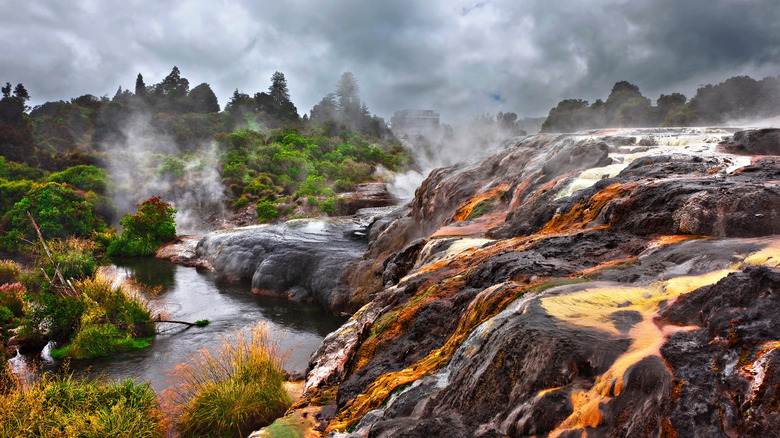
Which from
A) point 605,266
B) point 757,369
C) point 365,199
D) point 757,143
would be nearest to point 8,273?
point 365,199

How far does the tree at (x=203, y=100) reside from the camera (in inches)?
2813

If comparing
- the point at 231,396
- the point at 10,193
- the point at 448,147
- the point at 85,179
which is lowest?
the point at 231,396

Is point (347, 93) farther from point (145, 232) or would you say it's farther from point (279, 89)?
point (145, 232)

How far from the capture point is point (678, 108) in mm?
29438

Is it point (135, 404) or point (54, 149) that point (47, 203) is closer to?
point (135, 404)

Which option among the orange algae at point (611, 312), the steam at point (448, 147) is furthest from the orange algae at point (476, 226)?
the steam at point (448, 147)

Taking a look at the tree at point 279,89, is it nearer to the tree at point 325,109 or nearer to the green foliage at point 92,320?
the tree at point 325,109

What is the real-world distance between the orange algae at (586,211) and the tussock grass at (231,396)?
480cm

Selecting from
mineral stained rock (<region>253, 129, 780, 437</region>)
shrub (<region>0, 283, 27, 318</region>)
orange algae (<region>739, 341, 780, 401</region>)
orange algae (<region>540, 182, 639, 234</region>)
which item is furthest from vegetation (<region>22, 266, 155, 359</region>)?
orange algae (<region>739, 341, 780, 401</region>)

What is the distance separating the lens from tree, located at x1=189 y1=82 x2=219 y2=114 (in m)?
71.4

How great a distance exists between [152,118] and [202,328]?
55.8 meters

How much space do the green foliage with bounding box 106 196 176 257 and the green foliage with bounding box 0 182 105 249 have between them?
2.36 meters

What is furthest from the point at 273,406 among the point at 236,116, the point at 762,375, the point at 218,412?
the point at 236,116

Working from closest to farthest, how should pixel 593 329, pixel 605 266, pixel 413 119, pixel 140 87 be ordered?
pixel 593 329 < pixel 605 266 < pixel 140 87 < pixel 413 119
